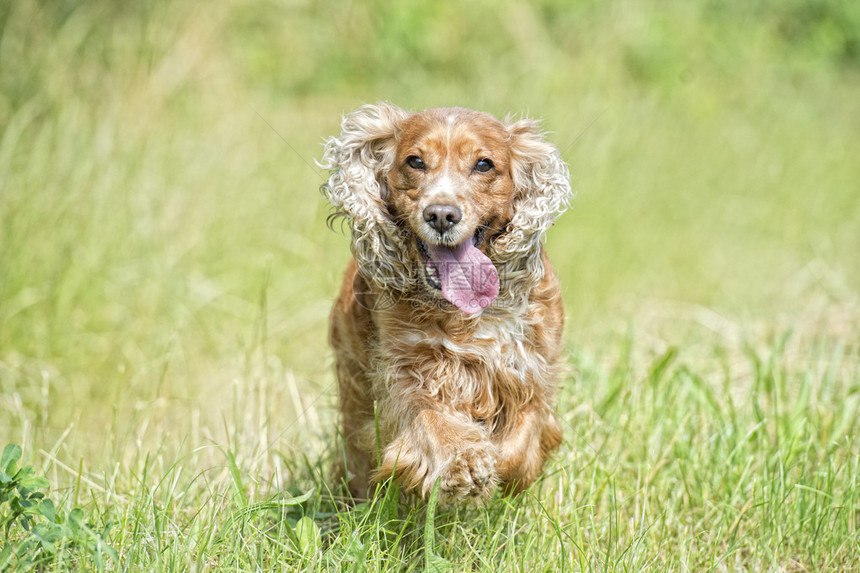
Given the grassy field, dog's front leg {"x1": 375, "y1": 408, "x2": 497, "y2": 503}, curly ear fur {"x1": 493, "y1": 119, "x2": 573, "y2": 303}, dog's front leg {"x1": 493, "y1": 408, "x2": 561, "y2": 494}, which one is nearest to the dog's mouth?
curly ear fur {"x1": 493, "y1": 119, "x2": 573, "y2": 303}

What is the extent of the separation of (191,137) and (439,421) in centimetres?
554

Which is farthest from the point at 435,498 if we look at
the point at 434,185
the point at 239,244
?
the point at 239,244

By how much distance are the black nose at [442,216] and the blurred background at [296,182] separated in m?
0.81

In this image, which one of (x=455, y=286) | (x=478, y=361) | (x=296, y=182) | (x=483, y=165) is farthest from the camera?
(x=296, y=182)

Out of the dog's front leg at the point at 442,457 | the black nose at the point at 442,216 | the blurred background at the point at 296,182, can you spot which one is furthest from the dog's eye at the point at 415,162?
the dog's front leg at the point at 442,457

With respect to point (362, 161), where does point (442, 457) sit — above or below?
below

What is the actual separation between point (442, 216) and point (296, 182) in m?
5.30

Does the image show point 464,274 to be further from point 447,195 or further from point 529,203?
point 529,203

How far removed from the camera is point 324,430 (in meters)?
4.82

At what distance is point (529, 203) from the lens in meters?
3.56

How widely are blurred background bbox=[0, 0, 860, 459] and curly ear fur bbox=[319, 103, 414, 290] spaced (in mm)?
259

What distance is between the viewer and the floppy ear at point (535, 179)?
3497 mm

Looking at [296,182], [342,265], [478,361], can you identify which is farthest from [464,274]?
[296,182]

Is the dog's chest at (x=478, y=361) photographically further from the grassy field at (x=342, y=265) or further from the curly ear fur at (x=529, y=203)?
the grassy field at (x=342, y=265)
